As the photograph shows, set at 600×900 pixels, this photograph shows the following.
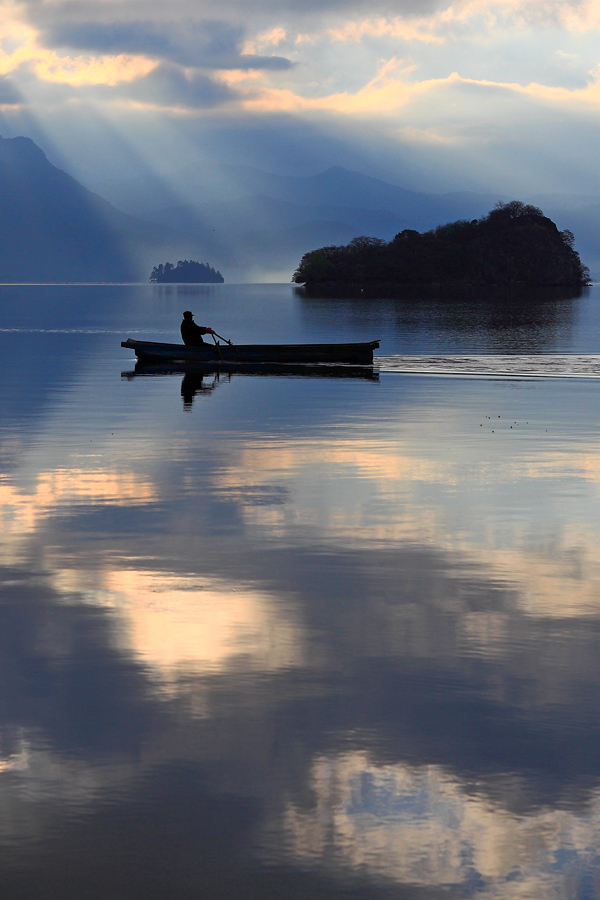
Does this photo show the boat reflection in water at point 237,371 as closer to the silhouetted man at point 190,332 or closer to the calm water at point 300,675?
the silhouetted man at point 190,332

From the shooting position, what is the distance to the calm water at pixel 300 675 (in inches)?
314

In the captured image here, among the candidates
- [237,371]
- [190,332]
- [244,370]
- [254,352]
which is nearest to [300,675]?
[190,332]

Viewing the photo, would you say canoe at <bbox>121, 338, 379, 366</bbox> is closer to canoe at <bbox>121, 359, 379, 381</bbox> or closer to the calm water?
canoe at <bbox>121, 359, 379, 381</bbox>

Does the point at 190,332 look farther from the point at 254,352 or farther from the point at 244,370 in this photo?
the point at 244,370

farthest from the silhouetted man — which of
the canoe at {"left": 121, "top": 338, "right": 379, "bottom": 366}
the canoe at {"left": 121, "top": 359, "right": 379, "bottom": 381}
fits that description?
the canoe at {"left": 121, "top": 359, "right": 379, "bottom": 381}

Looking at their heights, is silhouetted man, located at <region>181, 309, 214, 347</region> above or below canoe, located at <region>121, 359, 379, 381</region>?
above

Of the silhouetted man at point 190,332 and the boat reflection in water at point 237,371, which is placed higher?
the silhouetted man at point 190,332

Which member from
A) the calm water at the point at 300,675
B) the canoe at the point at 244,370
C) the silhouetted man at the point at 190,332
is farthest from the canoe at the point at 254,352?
the calm water at the point at 300,675

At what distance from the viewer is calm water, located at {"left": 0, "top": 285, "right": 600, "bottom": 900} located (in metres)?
7.97

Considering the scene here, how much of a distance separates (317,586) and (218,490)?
7432 millimetres

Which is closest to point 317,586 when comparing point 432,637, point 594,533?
point 432,637

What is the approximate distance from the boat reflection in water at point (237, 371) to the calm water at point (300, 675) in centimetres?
2601

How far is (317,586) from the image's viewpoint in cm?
1494

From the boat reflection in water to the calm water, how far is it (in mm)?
26007
